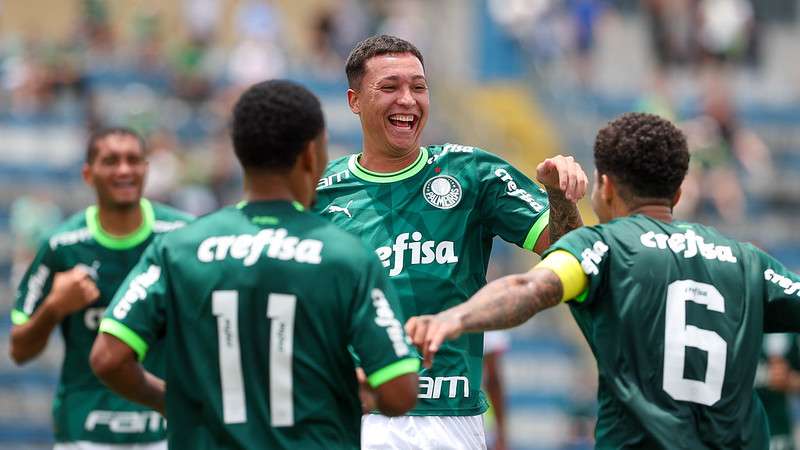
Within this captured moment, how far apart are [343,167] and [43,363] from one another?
11284 mm

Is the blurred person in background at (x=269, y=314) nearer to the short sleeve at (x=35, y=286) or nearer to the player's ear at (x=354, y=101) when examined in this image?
the player's ear at (x=354, y=101)

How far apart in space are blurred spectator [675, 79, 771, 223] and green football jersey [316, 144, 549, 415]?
438 inches

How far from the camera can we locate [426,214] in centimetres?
721

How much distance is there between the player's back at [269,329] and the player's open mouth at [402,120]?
1.94 meters

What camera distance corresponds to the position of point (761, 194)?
20.5 meters

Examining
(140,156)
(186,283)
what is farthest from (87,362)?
(186,283)

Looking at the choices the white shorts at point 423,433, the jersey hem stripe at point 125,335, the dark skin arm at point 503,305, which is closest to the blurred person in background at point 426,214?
the white shorts at point 423,433

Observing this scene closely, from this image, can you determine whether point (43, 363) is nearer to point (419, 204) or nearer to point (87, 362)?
point (87, 362)

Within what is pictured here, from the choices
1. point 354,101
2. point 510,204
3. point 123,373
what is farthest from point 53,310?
point 510,204

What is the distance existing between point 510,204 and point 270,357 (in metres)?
2.19

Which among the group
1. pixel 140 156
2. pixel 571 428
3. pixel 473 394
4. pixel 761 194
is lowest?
pixel 571 428

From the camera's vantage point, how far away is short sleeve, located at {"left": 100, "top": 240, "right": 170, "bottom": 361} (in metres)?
5.52

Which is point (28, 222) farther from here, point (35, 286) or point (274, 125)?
point (274, 125)

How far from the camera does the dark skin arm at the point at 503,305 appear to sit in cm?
568
